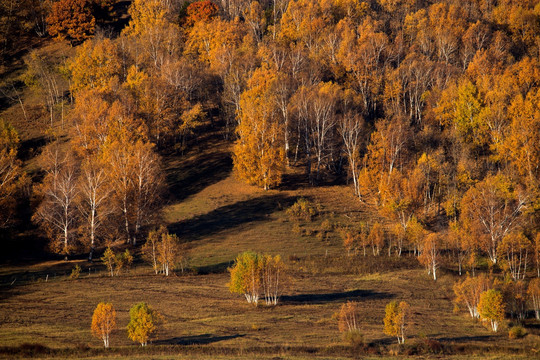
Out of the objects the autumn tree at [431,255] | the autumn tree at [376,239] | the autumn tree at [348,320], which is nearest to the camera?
the autumn tree at [348,320]

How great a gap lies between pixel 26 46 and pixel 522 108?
108 m

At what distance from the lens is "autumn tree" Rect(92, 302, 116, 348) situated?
1885 inches

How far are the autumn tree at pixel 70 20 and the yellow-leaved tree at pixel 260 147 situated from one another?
57317mm

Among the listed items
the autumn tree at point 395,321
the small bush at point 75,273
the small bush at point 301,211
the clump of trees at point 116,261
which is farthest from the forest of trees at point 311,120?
the small bush at point 301,211

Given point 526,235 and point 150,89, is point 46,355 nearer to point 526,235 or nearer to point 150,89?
point 526,235

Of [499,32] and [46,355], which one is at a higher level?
[499,32]

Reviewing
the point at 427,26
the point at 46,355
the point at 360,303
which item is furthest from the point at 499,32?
the point at 46,355

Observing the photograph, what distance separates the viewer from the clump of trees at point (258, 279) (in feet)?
199

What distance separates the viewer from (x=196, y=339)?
49125mm

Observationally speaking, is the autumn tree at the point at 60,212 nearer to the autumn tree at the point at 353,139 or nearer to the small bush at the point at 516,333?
the autumn tree at the point at 353,139

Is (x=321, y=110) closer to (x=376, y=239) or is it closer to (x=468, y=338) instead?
(x=376, y=239)

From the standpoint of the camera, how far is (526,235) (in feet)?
255

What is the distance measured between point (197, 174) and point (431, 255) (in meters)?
45.2

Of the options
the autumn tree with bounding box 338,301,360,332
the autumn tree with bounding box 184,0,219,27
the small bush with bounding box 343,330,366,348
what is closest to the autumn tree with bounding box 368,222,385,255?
the autumn tree with bounding box 338,301,360,332
